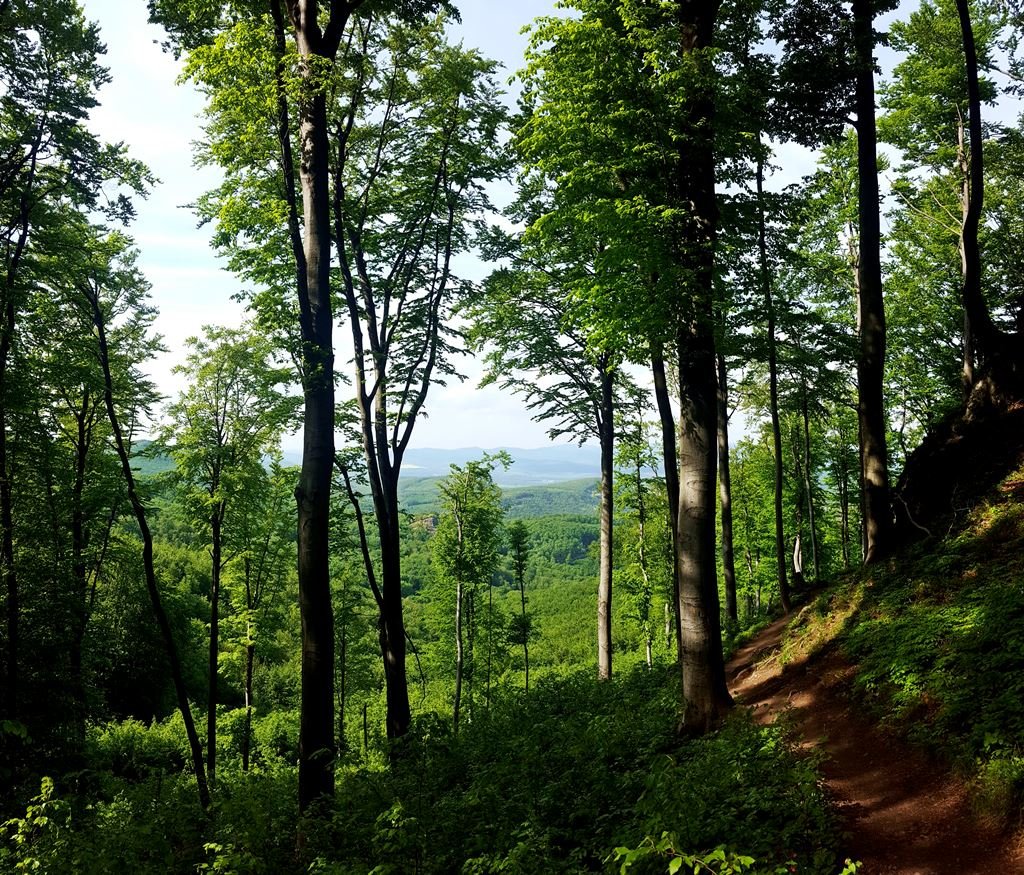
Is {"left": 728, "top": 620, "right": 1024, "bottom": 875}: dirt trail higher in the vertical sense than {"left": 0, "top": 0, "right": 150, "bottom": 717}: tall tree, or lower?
lower

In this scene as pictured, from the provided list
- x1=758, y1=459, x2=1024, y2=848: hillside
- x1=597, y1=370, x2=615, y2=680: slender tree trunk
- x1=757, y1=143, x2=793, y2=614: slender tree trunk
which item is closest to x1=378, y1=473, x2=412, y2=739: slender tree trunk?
x1=597, y1=370, x2=615, y2=680: slender tree trunk

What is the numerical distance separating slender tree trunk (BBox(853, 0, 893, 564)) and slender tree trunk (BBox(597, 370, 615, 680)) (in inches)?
234

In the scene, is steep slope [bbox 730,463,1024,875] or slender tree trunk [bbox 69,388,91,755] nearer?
steep slope [bbox 730,463,1024,875]

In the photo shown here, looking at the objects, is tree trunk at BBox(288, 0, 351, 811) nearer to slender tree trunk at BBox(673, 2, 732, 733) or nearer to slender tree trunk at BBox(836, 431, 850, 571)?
slender tree trunk at BBox(673, 2, 732, 733)

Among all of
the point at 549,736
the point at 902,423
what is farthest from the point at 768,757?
the point at 902,423

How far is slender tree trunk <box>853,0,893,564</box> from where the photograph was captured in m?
9.55

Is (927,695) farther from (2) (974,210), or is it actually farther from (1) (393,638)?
(2) (974,210)

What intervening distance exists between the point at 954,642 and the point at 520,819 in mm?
5075

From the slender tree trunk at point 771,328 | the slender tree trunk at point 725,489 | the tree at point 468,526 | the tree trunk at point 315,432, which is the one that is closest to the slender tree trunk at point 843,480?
the slender tree trunk at point 725,489

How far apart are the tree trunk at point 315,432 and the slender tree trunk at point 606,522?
8817mm

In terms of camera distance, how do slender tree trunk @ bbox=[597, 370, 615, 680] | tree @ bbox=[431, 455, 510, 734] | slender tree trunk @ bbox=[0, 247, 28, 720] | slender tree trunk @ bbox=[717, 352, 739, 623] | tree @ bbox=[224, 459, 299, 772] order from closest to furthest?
1. slender tree trunk @ bbox=[0, 247, 28, 720]
2. slender tree trunk @ bbox=[597, 370, 615, 680]
3. slender tree trunk @ bbox=[717, 352, 739, 623]
4. tree @ bbox=[224, 459, 299, 772]
5. tree @ bbox=[431, 455, 510, 734]

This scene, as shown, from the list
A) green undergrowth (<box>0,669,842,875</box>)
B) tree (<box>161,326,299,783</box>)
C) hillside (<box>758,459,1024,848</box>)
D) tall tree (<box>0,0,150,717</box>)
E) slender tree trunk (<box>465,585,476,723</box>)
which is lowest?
slender tree trunk (<box>465,585,476,723</box>)

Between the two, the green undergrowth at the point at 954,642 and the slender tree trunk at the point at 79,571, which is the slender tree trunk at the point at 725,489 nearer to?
the green undergrowth at the point at 954,642

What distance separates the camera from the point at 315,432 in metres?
6.65
